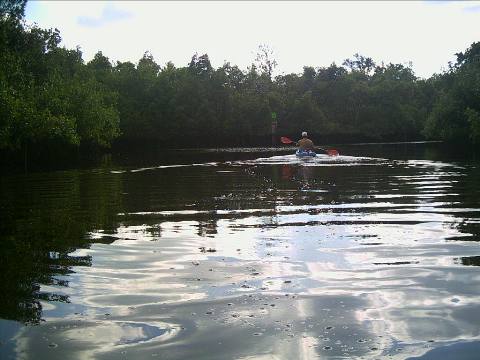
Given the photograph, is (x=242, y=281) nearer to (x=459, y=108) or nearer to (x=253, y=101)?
(x=459, y=108)

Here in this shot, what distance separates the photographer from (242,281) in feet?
19.0

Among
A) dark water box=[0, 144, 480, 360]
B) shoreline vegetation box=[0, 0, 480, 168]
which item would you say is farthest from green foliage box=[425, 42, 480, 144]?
dark water box=[0, 144, 480, 360]

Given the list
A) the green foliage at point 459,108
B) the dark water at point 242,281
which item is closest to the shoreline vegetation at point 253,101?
the green foliage at point 459,108

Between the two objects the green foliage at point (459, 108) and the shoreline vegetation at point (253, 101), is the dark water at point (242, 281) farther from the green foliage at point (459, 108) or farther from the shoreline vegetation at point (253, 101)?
the green foliage at point (459, 108)

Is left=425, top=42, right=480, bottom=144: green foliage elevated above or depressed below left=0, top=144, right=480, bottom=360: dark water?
above

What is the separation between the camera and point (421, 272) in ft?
20.0

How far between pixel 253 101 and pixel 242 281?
78329 mm

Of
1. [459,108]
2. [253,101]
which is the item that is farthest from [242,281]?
[253,101]

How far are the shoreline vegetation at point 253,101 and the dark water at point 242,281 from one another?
3703cm

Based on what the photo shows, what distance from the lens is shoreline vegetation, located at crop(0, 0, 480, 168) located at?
173ft

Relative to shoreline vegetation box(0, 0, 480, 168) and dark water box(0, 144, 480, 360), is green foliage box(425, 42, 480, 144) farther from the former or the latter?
dark water box(0, 144, 480, 360)

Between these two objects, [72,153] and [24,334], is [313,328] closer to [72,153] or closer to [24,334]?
[24,334]

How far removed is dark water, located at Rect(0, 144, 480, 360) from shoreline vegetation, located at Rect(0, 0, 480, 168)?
1458 inches

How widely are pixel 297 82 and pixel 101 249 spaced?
88635 millimetres
